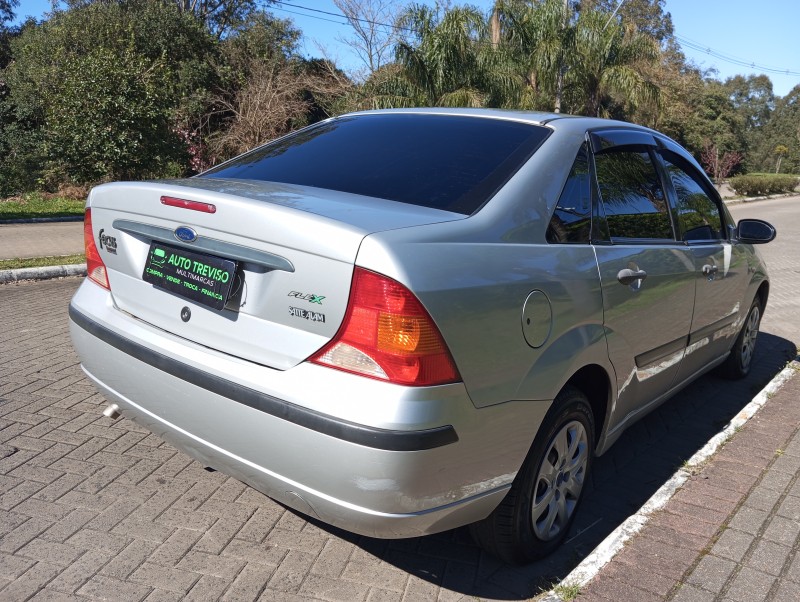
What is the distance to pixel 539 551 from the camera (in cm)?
291

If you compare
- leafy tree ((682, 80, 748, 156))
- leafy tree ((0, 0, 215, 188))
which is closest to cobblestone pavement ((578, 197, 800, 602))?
leafy tree ((0, 0, 215, 188))

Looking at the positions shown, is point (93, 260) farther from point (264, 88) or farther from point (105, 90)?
point (264, 88)

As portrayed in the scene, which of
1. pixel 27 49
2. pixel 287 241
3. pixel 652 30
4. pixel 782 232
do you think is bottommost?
pixel 782 232

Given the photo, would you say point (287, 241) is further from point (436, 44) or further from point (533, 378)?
point (436, 44)

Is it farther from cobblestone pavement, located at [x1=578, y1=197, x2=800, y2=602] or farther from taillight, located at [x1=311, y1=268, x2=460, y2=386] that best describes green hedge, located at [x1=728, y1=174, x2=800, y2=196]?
taillight, located at [x1=311, y1=268, x2=460, y2=386]

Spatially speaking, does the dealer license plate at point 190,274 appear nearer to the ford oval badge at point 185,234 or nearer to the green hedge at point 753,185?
the ford oval badge at point 185,234

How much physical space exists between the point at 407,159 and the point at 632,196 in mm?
1217

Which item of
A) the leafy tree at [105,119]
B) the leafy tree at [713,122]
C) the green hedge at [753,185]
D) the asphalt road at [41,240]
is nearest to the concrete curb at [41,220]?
the asphalt road at [41,240]

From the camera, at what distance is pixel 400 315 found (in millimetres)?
2145

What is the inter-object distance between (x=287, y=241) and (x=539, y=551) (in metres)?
1.66

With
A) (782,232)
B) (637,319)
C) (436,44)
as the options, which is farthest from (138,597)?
(782,232)

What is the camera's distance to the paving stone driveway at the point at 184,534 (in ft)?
8.73

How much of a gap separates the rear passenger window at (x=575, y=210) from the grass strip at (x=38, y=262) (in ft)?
23.3

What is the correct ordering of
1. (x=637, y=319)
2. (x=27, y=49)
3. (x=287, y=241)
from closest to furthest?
(x=287, y=241), (x=637, y=319), (x=27, y=49)
